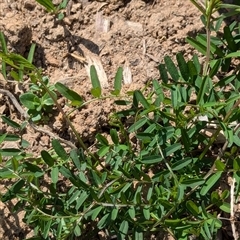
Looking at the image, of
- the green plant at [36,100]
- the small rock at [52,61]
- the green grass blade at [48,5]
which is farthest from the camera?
the small rock at [52,61]

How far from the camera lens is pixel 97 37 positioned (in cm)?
297

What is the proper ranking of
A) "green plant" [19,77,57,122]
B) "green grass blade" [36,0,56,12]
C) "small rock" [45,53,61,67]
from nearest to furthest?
"green plant" [19,77,57,122] → "green grass blade" [36,0,56,12] → "small rock" [45,53,61,67]

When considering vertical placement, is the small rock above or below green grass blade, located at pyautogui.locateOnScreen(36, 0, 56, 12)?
below

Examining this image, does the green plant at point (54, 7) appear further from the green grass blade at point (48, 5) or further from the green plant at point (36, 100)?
the green plant at point (36, 100)

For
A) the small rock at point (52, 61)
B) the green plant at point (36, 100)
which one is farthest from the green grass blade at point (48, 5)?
the green plant at point (36, 100)

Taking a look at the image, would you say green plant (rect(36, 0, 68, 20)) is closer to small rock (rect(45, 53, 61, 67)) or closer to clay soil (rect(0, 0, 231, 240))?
clay soil (rect(0, 0, 231, 240))

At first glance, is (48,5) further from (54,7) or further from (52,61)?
(52,61)

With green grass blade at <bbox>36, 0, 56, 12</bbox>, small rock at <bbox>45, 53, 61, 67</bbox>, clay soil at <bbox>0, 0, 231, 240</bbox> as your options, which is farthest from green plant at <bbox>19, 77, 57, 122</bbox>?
green grass blade at <bbox>36, 0, 56, 12</bbox>

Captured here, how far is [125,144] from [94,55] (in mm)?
581

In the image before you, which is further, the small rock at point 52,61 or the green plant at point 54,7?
the small rock at point 52,61

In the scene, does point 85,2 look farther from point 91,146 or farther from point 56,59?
point 91,146

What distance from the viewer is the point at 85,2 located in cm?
302

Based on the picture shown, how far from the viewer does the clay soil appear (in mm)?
2865

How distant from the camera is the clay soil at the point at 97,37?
287 cm
